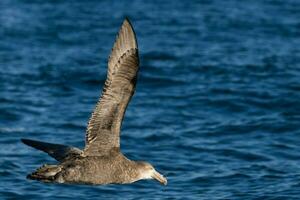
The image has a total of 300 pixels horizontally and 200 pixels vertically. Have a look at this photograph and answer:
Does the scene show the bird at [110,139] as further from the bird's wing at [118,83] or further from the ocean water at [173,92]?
the ocean water at [173,92]

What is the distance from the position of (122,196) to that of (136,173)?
59.9 inches

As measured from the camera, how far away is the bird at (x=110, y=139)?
9.91 metres

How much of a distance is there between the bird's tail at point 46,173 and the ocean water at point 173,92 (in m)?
1.75

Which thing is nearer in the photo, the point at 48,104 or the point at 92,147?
the point at 92,147

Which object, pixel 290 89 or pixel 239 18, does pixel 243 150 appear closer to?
pixel 290 89

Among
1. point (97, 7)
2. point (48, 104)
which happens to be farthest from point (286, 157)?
point (97, 7)

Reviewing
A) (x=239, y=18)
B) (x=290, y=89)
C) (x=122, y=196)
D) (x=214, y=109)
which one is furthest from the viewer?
(x=239, y=18)

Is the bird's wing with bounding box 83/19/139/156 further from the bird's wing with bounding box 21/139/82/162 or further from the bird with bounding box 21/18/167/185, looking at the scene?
the bird's wing with bounding box 21/139/82/162

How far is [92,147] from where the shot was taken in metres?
10.4

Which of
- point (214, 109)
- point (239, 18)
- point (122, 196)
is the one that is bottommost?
point (122, 196)

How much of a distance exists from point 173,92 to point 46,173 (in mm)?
7445

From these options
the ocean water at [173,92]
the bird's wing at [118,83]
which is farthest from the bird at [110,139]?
the ocean water at [173,92]

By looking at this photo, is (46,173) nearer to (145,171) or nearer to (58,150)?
(58,150)

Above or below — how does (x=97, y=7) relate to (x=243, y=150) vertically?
above
